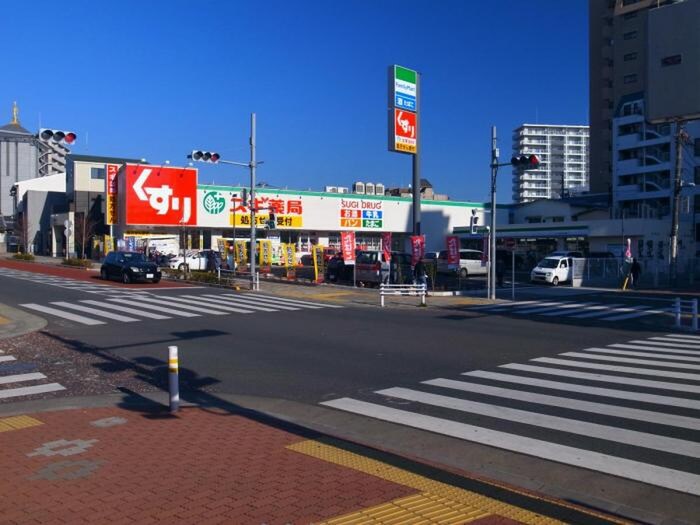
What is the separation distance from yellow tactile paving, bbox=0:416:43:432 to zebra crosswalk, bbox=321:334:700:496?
3678mm

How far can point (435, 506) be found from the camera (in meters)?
5.23

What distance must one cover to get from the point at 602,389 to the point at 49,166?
126313mm

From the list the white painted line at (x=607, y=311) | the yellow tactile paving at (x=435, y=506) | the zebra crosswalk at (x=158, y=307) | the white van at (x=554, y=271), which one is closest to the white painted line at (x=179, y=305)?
the zebra crosswalk at (x=158, y=307)

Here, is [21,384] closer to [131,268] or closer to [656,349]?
[656,349]

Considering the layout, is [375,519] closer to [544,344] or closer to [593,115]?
[544,344]

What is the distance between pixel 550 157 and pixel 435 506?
18484 cm

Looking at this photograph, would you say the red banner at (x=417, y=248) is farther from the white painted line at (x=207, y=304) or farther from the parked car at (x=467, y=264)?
the white painted line at (x=207, y=304)

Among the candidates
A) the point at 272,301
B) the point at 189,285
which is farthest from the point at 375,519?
the point at 189,285

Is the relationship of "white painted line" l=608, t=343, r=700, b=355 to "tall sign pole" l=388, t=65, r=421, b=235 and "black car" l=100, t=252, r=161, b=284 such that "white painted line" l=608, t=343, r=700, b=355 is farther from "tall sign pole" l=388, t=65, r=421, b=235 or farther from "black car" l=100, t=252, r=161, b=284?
"black car" l=100, t=252, r=161, b=284

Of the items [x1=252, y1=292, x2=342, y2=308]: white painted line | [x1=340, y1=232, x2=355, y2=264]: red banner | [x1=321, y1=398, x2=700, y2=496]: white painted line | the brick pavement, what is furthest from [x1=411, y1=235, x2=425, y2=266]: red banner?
the brick pavement

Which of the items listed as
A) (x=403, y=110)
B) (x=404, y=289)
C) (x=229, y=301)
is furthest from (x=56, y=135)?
(x=403, y=110)

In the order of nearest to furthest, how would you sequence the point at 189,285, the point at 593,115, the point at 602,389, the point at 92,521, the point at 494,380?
the point at 92,521 → the point at 602,389 → the point at 494,380 → the point at 189,285 → the point at 593,115

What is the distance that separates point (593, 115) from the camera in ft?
303

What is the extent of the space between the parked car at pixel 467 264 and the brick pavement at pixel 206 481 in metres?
36.0
